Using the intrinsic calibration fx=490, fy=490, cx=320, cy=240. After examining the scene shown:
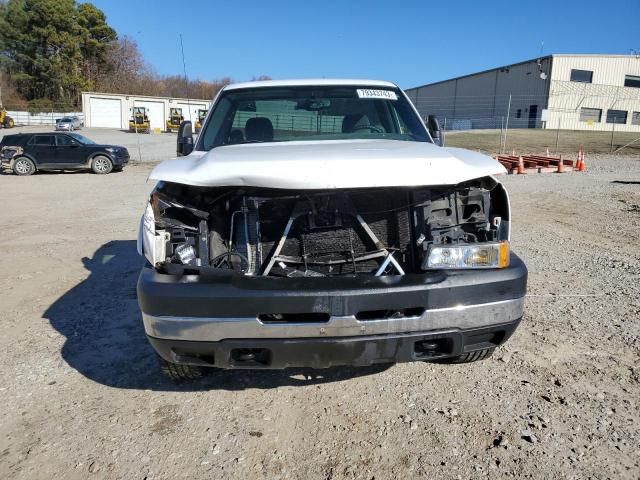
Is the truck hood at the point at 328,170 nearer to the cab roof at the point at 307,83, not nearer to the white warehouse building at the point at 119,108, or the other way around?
the cab roof at the point at 307,83

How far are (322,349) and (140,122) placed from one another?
47.7m

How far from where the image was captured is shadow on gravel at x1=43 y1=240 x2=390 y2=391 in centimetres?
315

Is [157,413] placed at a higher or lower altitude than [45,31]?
lower

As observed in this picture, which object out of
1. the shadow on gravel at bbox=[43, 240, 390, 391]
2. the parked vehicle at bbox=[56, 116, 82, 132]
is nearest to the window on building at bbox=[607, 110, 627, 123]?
the parked vehicle at bbox=[56, 116, 82, 132]

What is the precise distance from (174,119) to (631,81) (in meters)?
45.1

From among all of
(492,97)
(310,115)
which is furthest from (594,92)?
(310,115)

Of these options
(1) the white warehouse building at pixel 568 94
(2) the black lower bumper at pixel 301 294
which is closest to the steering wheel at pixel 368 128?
(2) the black lower bumper at pixel 301 294

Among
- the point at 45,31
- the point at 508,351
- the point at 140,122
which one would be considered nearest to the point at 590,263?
the point at 508,351

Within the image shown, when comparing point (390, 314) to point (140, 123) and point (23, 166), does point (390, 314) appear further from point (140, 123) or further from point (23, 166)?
point (140, 123)

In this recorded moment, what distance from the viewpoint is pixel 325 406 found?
9.45ft

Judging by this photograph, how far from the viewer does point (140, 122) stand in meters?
45.6

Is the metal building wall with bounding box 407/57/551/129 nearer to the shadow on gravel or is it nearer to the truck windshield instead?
the truck windshield

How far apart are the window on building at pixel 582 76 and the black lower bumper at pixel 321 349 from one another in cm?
5101

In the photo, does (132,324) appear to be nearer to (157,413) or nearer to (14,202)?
(157,413)
